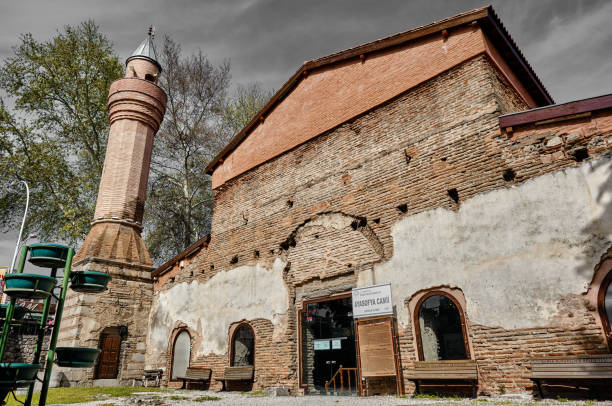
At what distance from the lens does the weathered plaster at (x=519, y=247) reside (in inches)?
229

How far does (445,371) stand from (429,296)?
130cm

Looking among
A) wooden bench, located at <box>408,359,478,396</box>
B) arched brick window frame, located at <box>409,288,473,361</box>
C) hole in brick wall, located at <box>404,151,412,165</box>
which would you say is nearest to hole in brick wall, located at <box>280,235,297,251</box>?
hole in brick wall, located at <box>404,151,412,165</box>

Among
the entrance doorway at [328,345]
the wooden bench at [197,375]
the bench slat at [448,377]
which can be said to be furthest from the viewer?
the wooden bench at [197,375]

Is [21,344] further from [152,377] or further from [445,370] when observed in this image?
[445,370]

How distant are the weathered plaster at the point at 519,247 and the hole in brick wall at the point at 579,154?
21cm

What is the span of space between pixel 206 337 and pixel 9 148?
1446 cm

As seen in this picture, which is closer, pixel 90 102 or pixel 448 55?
pixel 448 55

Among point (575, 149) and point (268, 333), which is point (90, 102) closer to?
point (268, 333)

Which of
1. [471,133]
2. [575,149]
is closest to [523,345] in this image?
[575,149]

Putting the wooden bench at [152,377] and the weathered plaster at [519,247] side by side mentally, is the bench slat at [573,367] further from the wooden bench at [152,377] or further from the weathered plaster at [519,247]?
the wooden bench at [152,377]

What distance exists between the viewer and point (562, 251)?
19.5 ft

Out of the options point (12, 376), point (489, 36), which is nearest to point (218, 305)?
point (12, 376)

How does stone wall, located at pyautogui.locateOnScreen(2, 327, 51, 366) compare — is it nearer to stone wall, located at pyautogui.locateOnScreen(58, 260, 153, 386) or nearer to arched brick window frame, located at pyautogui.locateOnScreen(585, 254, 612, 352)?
stone wall, located at pyautogui.locateOnScreen(58, 260, 153, 386)

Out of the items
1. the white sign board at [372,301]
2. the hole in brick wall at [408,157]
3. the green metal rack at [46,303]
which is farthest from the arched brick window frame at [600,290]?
the green metal rack at [46,303]
